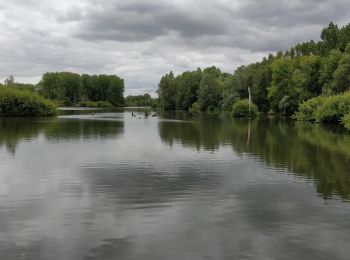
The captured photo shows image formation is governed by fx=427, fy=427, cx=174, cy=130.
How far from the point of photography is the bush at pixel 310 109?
72625mm

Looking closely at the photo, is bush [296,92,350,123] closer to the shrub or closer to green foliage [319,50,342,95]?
the shrub

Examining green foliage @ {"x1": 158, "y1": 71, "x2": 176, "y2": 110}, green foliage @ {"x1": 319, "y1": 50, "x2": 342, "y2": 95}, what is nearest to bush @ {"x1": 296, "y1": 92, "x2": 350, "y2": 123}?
green foliage @ {"x1": 319, "y1": 50, "x2": 342, "y2": 95}

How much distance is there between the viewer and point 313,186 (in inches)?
754

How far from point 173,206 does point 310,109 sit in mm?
64581

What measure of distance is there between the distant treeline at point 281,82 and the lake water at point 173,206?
42.3m

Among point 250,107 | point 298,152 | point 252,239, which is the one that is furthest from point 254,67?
point 252,239

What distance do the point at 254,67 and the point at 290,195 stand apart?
371 ft

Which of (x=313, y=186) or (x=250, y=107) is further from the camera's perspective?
(x=250, y=107)

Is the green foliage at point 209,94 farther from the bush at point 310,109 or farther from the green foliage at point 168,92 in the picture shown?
the bush at point 310,109

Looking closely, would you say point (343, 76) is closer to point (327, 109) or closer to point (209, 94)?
point (327, 109)

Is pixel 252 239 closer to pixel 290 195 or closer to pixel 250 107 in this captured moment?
pixel 290 195

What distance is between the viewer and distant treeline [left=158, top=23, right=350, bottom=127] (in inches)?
3389

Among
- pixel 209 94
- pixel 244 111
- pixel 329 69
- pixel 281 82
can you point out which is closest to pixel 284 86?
pixel 281 82

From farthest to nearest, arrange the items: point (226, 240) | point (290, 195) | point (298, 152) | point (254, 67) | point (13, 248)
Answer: point (254, 67), point (298, 152), point (290, 195), point (226, 240), point (13, 248)
